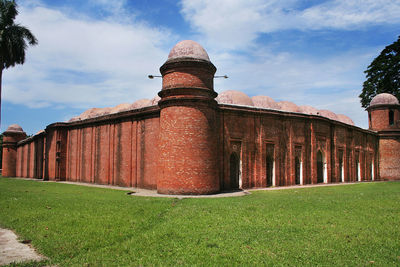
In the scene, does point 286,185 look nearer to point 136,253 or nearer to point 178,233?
point 178,233

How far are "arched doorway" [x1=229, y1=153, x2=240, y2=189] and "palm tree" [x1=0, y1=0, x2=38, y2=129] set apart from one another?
1871 centimetres

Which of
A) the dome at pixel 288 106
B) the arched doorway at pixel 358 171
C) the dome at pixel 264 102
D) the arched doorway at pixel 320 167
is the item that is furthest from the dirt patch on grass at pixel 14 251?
the arched doorway at pixel 358 171

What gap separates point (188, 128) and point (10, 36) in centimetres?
1846

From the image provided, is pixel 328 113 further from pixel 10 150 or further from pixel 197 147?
pixel 10 150

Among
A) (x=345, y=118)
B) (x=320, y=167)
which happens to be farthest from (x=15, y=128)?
(x=345, y=118)

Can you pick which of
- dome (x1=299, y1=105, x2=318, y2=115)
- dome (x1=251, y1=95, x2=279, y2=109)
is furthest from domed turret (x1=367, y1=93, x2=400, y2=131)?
dome (x1=251, y1=95, x2=279, y2=109)

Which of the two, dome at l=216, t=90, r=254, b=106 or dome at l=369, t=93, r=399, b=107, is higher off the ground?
dome at l=369, t=93, r=399, b=107

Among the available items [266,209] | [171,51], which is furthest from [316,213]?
[171,51]

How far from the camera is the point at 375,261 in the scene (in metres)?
5.22

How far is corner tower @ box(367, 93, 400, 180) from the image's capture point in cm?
3447

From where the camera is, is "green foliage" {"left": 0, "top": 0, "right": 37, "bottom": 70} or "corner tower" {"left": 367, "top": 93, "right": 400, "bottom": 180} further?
"corner tower" {"left": 367, "top": 93, "right": 400, "bottom": 180}

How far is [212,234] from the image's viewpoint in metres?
6.98

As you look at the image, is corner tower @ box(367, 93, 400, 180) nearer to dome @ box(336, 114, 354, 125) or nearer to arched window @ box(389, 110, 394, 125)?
arched window @ box(389, 110, 394, 125)

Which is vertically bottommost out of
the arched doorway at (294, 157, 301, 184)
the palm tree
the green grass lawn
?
the green grass lawn
